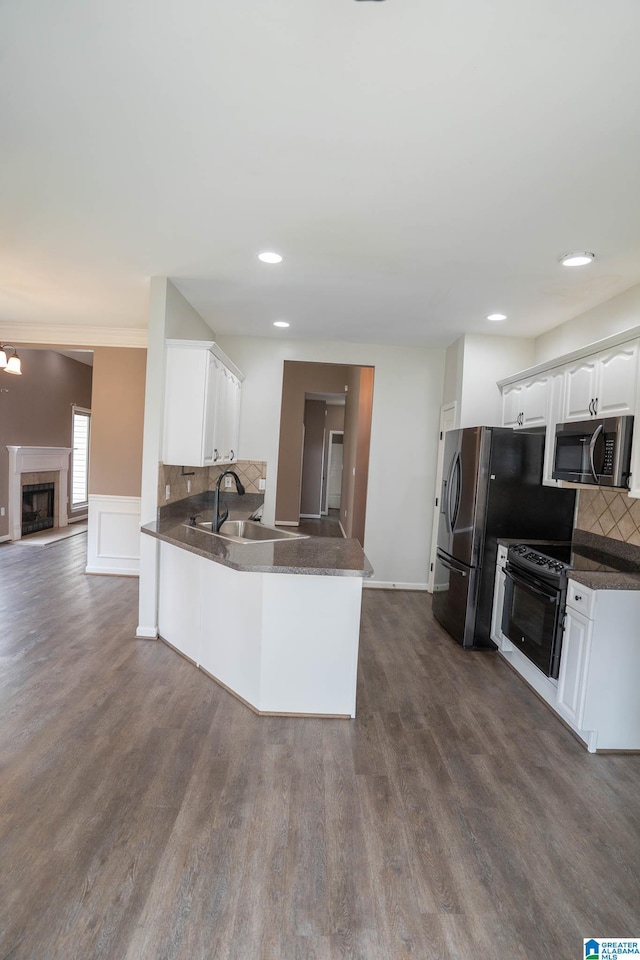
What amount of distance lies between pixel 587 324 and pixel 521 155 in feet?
7.28

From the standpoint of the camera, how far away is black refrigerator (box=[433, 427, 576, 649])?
3.82 meters

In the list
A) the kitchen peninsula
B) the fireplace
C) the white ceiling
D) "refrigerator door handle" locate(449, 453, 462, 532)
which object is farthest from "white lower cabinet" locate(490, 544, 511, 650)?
Answer: the fireplace

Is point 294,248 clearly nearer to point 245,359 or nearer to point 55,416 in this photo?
point 245,359

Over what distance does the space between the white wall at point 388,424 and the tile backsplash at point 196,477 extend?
100 millimetres

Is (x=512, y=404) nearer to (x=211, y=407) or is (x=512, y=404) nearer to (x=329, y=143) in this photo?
(x=211, y=407)

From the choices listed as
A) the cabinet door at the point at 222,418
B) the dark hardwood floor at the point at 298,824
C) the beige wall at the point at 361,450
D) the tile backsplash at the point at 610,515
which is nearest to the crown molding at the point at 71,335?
the cabinet door at the point at 222,418

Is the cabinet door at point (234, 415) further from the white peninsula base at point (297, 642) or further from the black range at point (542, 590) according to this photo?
the black range at point (542, 590)

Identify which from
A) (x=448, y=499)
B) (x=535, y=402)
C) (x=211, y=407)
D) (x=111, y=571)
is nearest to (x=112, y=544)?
Answer: (x=111, y=571)

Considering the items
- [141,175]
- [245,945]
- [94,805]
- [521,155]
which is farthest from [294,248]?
[245,945]

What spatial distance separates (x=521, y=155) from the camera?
198 cm

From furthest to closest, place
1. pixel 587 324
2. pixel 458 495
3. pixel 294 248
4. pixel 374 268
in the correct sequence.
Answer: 1. pixel 458 495
2. pixel 587 324
3. pixel 374 268
4. pixel 294 248

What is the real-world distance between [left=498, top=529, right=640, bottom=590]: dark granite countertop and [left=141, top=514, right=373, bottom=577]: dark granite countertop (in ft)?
3.77

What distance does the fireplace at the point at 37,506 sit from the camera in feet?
24.1

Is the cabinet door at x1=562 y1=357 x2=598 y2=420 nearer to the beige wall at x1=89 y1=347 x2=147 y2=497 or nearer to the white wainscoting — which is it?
the beige wall at x1=89 y1=347 x2=147 y2=497
